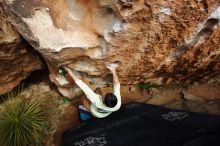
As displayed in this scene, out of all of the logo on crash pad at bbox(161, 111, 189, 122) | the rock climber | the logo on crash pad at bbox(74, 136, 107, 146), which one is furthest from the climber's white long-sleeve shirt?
the logo on crash pad at bbox(161, 111, 189, 122)

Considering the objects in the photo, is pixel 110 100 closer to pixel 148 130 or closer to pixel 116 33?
pixel 148 130

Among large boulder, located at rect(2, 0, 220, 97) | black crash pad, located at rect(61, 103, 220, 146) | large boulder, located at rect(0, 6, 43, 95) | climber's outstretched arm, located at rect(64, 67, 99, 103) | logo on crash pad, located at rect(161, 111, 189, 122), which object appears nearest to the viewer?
large boulder, located at rect(2, 0, 220, 97)

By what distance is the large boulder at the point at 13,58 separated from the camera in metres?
4.58

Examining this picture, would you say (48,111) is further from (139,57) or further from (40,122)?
(139,57)

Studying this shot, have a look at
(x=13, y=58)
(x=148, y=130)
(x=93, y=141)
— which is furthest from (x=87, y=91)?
(x=13, y=58)

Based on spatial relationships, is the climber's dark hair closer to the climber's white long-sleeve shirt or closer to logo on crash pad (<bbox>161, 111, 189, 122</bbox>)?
the climber's white long-sleeve shirt

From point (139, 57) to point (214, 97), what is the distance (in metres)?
1.88

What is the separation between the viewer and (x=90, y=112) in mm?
5086

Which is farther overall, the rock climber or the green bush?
the green bush

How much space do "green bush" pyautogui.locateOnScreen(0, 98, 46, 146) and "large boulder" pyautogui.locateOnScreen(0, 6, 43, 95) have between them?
15.0 inches

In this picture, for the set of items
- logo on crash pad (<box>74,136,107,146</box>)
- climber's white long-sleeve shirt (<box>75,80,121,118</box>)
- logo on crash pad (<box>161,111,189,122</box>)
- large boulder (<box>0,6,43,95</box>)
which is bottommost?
logo on crash pad (<box>74,136,107,146</box>)

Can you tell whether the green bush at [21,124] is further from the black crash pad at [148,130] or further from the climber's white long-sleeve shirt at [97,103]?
the climber's white long-sleeve shirt at [97,103]

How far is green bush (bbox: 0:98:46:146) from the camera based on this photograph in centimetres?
488

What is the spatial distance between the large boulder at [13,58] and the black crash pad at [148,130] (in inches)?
49.6
